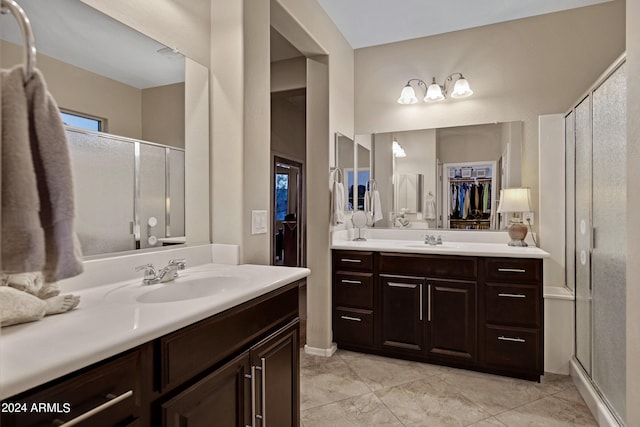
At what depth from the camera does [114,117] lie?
141cm

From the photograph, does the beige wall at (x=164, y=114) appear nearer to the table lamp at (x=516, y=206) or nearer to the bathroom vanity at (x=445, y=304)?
the bathroom vanity at (x=445, y=304)

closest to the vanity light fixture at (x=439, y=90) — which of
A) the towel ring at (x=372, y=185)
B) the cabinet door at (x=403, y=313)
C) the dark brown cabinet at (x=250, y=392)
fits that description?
the towel ring at (x=372, y=185)

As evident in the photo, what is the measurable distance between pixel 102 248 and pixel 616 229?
7.61 feet

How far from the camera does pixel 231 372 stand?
114 cm

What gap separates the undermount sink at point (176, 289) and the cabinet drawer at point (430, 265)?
1.51 meters

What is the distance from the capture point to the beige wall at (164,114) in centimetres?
156

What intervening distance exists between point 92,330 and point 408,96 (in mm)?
2987

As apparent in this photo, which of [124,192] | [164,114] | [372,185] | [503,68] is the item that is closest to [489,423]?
Result: [372,185]

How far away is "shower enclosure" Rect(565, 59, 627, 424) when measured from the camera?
5.55 ft

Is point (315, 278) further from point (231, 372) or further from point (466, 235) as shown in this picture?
point (231, 372)

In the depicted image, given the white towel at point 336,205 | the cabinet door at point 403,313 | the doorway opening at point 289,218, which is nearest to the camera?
the cabinet door at point 403,313

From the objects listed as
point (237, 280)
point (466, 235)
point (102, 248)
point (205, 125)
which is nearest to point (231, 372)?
point (237, 280)

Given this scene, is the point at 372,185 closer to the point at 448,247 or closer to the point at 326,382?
the point at 448,247

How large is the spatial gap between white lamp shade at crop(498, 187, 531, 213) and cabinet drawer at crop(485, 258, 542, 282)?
540 millimetres
